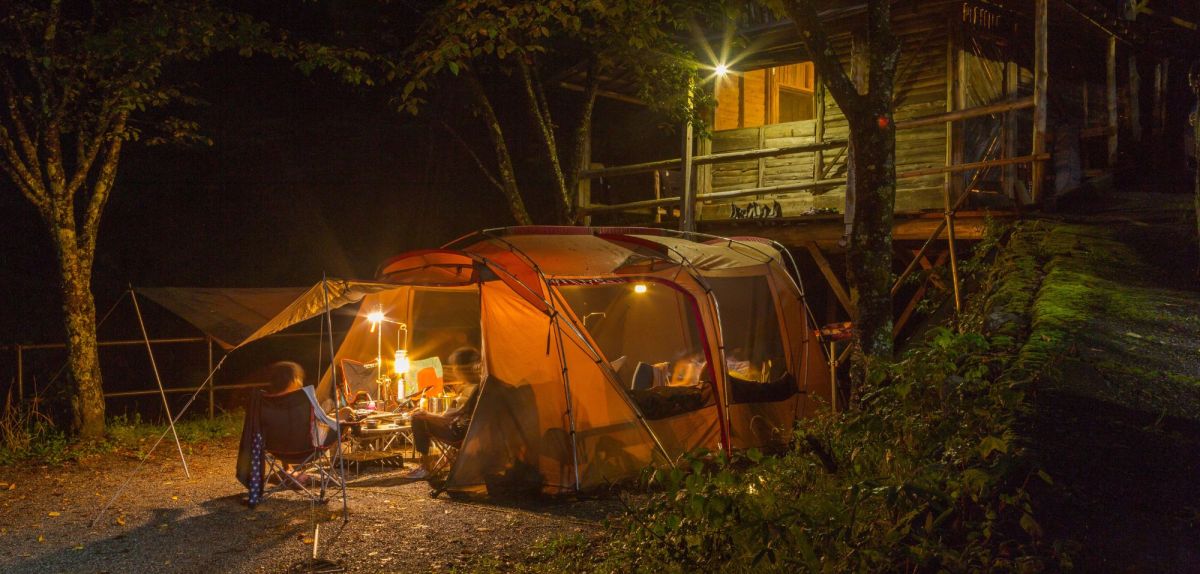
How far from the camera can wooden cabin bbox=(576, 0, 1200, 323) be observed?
36.3ft

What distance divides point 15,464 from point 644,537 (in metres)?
7.32

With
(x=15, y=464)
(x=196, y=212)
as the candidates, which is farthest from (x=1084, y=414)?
(x=196, y=212)

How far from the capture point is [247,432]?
6941mm

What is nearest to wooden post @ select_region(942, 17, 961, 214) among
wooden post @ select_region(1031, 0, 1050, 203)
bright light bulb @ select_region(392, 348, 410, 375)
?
wooden post @ select_region(1031, 0, 1050, 203)

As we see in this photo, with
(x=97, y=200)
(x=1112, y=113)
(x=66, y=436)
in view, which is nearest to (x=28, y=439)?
(x=66, y=436)

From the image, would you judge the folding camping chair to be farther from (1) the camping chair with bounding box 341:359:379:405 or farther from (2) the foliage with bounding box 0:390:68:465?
(2) the foliage with bounding box 0:390:68:465

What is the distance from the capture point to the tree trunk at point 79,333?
9633mm

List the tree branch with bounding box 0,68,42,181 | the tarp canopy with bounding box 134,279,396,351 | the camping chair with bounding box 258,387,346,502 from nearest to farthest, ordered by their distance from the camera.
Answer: the camping chair with bounding box 258,387,346,502, the tarp canopy with bounding box 134,279,396,351, the tree branch with bounding box 0,68,42,181

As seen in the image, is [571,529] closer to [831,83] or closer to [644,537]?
[644,537]

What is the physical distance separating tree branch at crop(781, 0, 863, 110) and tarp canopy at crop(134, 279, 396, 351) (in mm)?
4545

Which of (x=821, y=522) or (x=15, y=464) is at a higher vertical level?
(x=821, y=522)

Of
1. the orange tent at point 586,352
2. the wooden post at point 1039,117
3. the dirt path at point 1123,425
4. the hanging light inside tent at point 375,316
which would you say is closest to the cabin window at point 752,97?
the wooden post at point 1039,117

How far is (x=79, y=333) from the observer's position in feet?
31.7

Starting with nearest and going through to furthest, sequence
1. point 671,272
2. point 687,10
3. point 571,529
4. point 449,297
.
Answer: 1. point 571,529
2. point 671,272
3. point 449,297
4. point 687,10
